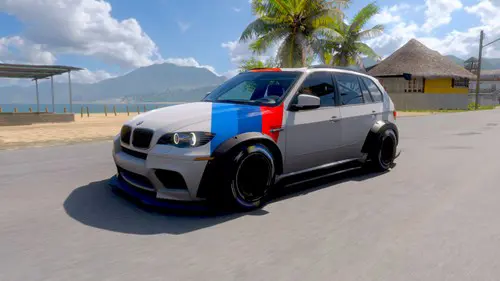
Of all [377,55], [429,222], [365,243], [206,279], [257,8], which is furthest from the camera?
[377,55]

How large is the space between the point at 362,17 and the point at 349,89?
1276 inches

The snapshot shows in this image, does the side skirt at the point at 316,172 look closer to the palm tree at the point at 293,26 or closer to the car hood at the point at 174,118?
the car hood at the point at 174,118

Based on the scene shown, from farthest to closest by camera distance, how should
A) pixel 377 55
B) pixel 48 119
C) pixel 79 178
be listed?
1. pixel 377 55
2. pixel 48 119
3. pixel 79 178

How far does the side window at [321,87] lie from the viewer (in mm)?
4656

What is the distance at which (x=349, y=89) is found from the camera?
5.27 meters

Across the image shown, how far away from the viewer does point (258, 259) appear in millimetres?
2740

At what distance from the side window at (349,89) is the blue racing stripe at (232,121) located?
5.26 feet

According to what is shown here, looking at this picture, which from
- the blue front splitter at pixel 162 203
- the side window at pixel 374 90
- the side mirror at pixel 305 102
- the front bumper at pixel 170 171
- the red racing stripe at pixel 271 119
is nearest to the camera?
the front bumper at pixel 170 171

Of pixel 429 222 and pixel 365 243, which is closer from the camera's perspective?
pixel 365 243

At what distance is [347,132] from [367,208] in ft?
4.46

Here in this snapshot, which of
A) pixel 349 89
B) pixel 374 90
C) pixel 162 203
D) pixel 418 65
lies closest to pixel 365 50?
pixel 418 65

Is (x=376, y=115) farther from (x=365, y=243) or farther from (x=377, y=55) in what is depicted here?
(x=377, y=55)

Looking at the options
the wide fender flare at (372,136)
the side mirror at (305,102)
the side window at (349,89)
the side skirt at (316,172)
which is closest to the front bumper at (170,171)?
the side skirt at (316,172)

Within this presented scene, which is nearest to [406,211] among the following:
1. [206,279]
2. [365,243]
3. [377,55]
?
[365,243]
